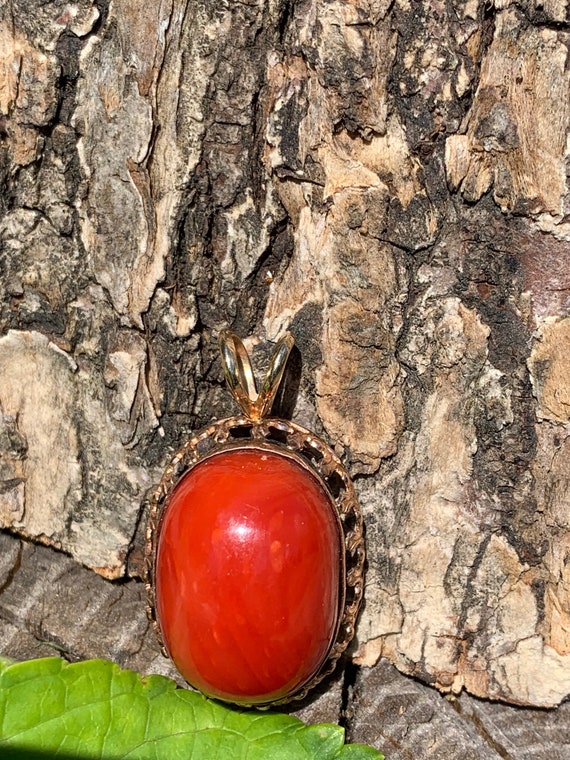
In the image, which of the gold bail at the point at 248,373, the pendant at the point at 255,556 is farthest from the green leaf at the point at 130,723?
the gold bail at the point at 248,373

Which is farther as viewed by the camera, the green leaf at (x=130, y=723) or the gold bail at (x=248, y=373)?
the gold bail at (x=248, y=373)

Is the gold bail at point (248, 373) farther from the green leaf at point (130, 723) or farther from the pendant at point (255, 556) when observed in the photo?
the green leaf at point (130, 723)

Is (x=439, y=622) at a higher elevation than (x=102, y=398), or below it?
below

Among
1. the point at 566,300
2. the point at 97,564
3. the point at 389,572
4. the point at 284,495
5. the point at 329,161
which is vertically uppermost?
the point at 329,161

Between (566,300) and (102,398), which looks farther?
(102,398)

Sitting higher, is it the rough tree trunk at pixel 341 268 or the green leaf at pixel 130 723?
the rough tree trunk at pixel 341 268

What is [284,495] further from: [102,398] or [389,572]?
[102,398]

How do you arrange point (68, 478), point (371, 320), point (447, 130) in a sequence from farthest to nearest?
point (68, 478), point (371, 320), point (447, 130)

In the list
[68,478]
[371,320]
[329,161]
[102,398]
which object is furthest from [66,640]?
[329,161]

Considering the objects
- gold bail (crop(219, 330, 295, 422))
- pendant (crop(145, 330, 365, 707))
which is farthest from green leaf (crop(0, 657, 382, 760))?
gold bail (crop(219, 330, 295, 422))
